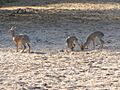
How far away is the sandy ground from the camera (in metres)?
8.65

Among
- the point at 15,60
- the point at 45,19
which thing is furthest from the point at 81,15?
the point at 15,60

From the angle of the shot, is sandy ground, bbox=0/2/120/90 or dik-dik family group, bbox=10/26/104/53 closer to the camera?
sandy ground, bbox=0/2/120/90

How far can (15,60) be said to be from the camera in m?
11.2

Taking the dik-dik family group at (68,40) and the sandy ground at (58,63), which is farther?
the dik-dik family group at (68,40)

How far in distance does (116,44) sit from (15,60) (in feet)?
13.3

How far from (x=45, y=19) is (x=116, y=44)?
7582mm

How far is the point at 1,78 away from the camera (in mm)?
9172

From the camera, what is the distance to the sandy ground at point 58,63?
340 inches

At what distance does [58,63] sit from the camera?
10.7 metres

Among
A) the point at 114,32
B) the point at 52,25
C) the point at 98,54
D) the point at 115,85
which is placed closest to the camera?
the point at 115,85

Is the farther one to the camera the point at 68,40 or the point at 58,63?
the point at 68,40

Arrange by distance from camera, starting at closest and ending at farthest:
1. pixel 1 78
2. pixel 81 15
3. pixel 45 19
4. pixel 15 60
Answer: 1. pixel 1 78
2. pixel 15 60
3. pixel 45 19
4. pixel 81 15

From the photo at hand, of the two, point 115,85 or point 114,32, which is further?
point 114,32

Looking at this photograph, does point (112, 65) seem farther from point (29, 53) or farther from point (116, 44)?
→ point (116, 44)
